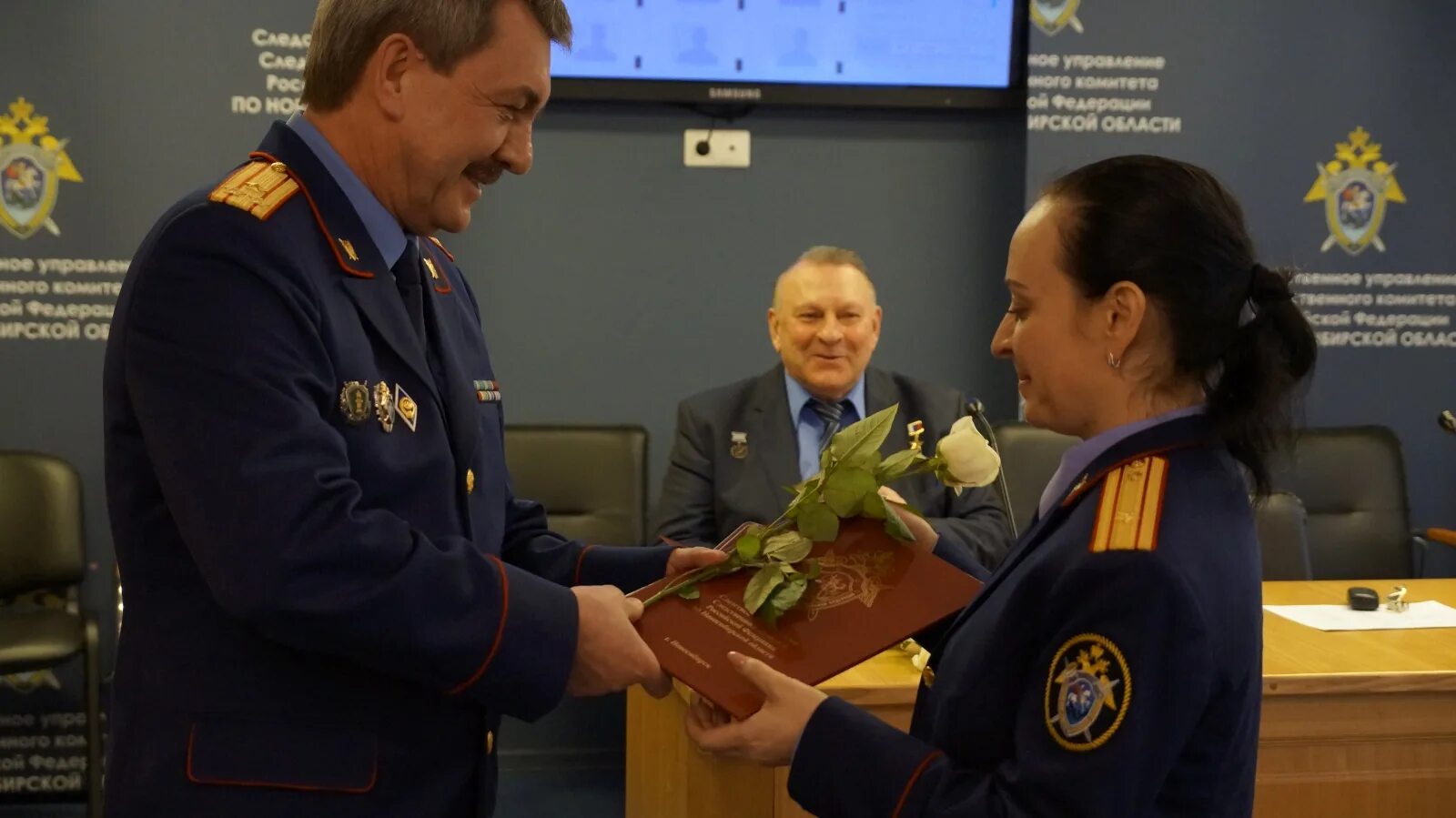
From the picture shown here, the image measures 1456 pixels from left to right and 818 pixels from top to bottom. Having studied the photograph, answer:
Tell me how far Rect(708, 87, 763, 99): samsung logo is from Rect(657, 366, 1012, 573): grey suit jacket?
3.95 feet

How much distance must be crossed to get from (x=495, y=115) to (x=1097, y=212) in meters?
0.67

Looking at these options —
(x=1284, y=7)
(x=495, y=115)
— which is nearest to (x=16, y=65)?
(x=495, y=115)

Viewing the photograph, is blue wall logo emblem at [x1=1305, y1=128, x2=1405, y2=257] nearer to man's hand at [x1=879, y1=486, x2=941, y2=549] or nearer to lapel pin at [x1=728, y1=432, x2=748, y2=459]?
lapel pin at [x1=728, y1=432, x2=748, y2=459]

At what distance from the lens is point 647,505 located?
13.6ft

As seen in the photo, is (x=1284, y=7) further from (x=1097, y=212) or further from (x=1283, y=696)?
(x=1097, y=212)

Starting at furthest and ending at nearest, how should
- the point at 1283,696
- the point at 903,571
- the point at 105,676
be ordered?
the point at 105,676 < the point at 1283,696 < the point at 903,571

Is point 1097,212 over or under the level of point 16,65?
under

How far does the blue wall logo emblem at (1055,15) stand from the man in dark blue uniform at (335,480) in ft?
10.2

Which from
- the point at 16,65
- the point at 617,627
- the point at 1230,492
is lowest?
the point at 617,627

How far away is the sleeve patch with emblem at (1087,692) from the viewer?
1183mm

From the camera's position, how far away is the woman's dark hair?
131cm

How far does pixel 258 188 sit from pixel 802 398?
7.26 ft

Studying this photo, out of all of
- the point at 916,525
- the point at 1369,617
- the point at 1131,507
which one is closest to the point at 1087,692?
the point at 1131,507

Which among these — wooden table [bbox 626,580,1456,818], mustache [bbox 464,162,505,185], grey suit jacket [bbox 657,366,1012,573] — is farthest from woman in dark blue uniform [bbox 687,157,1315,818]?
grey suit jacket [bbox 657,366,1012,573]
